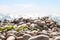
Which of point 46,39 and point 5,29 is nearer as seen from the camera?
point 46,39

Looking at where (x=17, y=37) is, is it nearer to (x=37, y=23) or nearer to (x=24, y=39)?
(x=24, y=39)

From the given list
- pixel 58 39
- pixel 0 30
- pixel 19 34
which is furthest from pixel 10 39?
pixel 0 30

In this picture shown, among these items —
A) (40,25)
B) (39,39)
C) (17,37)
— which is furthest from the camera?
(40,25)

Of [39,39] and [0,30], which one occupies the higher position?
[39,39]

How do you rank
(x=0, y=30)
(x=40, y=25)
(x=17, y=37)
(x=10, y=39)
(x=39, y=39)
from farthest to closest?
(x=40, y=25), (x=0, y=30), (x=17, y=37), (x=10, y=39), (x=39, y=39)

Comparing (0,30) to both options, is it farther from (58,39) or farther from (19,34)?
(58,39)

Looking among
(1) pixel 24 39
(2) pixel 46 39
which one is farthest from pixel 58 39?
(1) pixel 24 39

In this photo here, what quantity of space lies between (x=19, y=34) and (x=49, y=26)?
19.9 feet

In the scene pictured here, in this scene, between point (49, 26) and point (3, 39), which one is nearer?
point (3, 39)

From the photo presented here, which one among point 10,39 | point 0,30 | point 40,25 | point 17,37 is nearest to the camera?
point 10,39

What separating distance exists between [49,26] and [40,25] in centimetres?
118

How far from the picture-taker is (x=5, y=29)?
1436cm

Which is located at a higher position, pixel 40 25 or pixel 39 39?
pixel 39 39

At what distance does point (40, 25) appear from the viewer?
54.8ft
